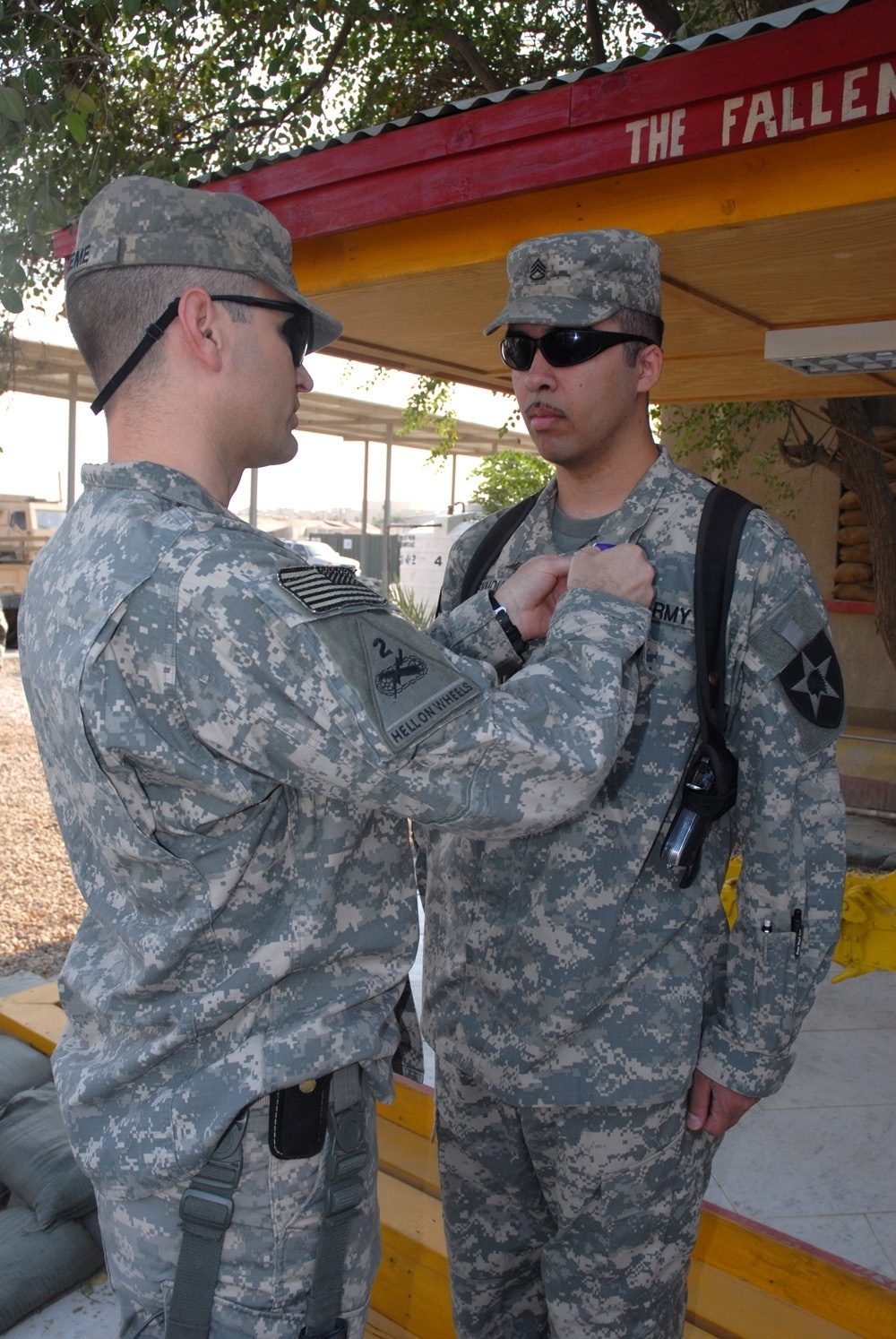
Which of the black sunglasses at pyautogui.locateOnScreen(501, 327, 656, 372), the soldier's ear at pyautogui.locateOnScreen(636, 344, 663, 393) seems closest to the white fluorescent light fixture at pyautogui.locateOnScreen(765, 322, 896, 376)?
the soldier's ear at pyautogui.locateOnScreen(636, 344, 663, 393)

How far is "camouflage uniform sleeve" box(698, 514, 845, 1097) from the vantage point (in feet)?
5.72

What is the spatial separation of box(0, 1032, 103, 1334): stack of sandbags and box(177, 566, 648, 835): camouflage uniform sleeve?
78.6 inches

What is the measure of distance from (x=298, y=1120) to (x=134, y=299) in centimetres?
111

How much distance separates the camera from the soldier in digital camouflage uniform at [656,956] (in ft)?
5.73

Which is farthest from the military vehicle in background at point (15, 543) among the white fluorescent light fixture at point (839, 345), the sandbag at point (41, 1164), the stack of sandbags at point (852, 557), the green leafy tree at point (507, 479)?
the white fluorescent light fixture at point (839, 345)

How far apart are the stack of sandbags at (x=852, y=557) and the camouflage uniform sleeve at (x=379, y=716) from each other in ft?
27.3

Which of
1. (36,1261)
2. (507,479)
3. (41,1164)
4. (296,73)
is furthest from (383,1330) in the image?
(507,479)

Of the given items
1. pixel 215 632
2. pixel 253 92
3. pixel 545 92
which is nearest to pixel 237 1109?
pixel 215 632

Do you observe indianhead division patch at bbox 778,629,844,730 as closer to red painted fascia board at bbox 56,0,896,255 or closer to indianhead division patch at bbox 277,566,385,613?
indianhead division patch at bbox 277,566,385,613

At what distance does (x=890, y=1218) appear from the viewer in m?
2.88

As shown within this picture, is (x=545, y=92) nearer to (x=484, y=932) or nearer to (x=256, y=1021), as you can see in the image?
(x=484, y=932)

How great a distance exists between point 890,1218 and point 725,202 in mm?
2722

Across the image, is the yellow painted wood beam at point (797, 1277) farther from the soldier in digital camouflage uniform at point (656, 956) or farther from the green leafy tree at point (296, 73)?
the green leafy tree at point (296, 73)

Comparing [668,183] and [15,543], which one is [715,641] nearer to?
[668,183]
